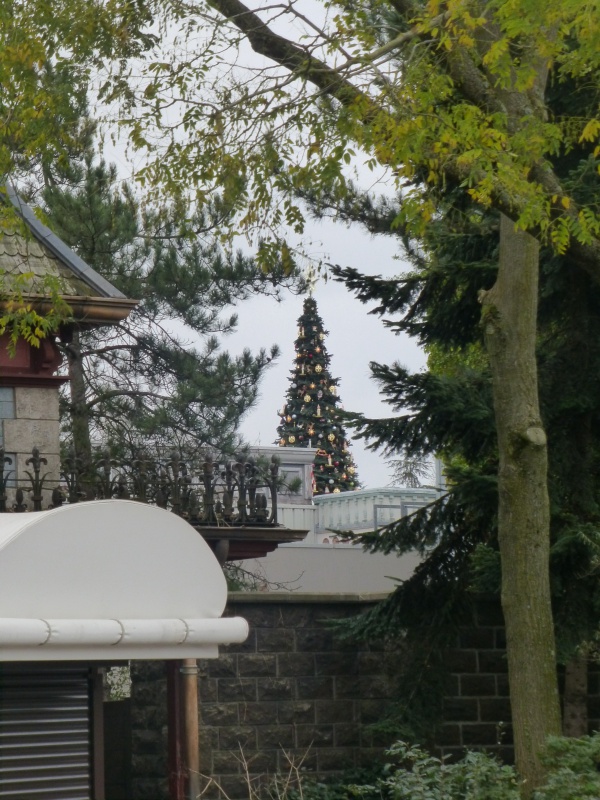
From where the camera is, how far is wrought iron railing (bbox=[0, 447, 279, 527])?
12.0 meters

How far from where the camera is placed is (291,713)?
39.6 feet

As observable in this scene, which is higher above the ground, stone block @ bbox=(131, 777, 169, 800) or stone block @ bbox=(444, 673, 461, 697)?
stone block @ bbox=(444, 673, 461, 697)

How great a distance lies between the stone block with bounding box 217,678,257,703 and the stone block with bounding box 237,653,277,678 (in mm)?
62

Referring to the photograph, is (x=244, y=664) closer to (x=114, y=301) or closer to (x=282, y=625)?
(x=282, y=625)

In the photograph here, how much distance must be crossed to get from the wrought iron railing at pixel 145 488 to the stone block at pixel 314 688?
162cm

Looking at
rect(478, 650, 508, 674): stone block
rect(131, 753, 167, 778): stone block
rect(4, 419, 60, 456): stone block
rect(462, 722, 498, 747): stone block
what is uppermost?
rect(4, 419, 60, 456): stone block

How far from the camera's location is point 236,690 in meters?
11.9

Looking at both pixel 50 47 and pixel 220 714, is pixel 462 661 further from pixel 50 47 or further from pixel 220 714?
pixel 50 47

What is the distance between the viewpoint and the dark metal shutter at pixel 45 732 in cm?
874

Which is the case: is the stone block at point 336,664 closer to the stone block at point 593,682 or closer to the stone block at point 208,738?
the stone block at point 208,738

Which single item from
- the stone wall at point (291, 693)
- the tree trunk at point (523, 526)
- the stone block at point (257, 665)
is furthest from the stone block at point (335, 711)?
the tree trunk at point (523, 526)

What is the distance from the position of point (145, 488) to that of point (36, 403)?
4.69ft

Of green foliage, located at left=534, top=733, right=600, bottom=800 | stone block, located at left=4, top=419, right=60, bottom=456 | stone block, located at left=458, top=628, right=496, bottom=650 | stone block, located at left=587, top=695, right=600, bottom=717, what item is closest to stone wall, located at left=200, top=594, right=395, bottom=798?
stone block, located at left=458, top=628, right=496, bottom=650

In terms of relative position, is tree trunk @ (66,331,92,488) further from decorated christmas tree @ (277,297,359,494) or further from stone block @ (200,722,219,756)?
decorated christmas tree @ (277,297,359,494)
